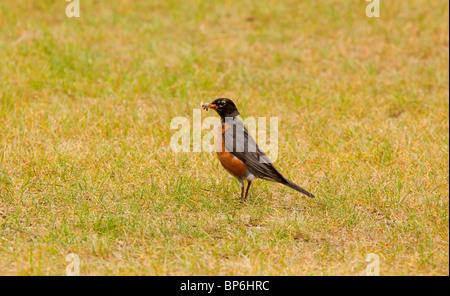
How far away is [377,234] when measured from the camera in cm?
538

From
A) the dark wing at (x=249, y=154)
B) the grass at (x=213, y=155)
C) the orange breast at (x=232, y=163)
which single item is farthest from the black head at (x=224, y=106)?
the grass at (x=213, y=155)

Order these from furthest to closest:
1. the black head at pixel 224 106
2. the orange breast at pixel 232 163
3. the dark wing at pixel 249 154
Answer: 1. the black head at pixel 224 106
2. the orange breast at pixel 232 163
3. the dark wing at pixel 249 154

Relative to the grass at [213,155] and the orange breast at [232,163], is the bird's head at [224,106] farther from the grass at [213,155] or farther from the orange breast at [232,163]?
the grass at [213,155]

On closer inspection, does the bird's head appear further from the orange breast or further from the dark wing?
the orange breast

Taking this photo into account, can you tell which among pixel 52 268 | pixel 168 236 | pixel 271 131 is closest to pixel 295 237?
pixel 168 236

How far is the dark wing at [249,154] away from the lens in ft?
19.1

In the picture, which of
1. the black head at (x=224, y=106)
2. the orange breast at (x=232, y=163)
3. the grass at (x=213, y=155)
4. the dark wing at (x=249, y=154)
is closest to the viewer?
the grass at (x=213, y=155)

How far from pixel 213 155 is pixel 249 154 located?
1.36m

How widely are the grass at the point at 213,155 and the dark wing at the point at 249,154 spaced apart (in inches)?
13.8

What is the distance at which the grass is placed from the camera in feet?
16.4

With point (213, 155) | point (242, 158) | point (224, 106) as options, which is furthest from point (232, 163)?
point (213, 155)

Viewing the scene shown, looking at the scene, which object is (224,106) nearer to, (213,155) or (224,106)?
(224,106)

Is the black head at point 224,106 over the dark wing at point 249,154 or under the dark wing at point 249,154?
over

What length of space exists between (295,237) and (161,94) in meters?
4.34
